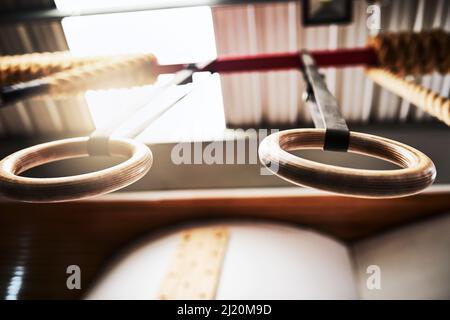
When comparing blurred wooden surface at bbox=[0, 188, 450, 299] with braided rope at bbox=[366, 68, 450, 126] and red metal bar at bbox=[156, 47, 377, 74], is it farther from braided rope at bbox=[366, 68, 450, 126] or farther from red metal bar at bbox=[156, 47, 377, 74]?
braided rope at bbox=[366, 68, 450, 126]

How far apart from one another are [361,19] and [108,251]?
2.53 meters

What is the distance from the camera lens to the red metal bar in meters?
1.14

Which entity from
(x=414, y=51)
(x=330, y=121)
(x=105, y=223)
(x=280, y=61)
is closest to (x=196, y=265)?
(x=105, y=223)

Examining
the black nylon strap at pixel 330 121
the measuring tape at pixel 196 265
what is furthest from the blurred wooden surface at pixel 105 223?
the black nylon strap at pixel 330 121

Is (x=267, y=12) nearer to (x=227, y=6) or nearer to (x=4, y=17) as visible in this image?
(x=227, y=6)

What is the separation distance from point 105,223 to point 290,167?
2382mm

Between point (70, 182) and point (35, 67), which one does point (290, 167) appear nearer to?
point (70, 182)

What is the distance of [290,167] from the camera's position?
380 millimetres

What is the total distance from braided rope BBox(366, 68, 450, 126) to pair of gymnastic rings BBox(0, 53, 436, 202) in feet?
0.80

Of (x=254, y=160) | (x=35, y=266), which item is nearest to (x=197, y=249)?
(x=254, y=160)

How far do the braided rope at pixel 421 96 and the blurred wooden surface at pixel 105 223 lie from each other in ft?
4.80

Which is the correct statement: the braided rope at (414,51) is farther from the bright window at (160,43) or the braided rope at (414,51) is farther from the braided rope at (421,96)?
the bright window at (160,43)

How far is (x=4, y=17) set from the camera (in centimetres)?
246

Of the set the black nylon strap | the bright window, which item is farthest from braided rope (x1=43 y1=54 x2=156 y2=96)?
the bright window
